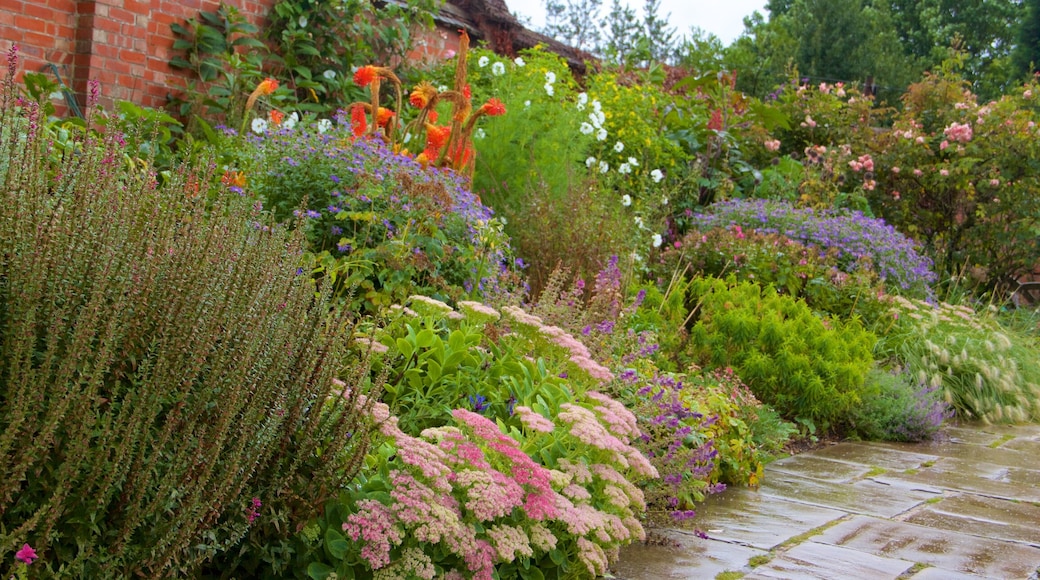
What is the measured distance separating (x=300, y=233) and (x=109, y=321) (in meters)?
0.70

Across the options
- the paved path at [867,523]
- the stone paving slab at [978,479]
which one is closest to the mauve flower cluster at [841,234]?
the paved path at [867,523]

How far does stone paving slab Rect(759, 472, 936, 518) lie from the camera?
4336 mm

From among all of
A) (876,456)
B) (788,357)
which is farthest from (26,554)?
(876,456)

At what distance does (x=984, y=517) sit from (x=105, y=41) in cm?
590

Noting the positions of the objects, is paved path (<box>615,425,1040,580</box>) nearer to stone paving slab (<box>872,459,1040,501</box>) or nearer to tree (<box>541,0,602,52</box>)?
stone paving slab (<box>872,459,1040,501</box>)

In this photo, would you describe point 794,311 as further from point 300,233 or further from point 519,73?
point 300,233

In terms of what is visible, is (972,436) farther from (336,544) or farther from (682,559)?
(336,544)

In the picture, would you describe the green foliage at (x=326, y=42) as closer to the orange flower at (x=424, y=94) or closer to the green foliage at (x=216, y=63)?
the green foliage at (x=216, y=63)

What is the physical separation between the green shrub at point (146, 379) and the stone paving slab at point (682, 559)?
1221mm

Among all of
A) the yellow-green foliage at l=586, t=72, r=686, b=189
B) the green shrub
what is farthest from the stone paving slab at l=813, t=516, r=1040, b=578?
the yellow-green foliage at l=586, t=72, r=686, b=189

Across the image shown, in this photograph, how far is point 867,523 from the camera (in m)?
4.05

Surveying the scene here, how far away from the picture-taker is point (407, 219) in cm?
455

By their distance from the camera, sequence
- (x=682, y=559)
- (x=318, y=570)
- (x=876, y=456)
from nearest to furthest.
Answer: (x=318, y=570) → (x=682, y=559) → (x=876, y=456)

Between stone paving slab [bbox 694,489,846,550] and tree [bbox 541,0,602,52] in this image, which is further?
tree [bbox 541,0,602,52]
